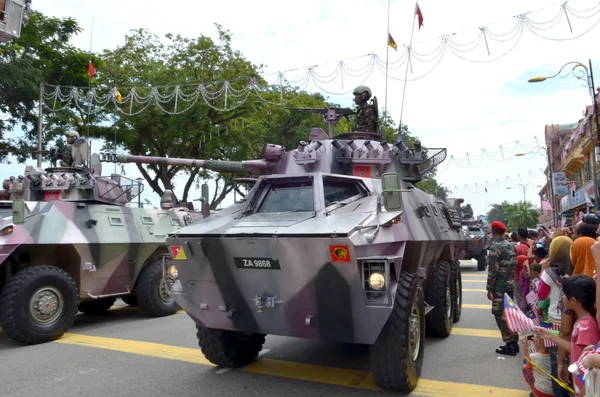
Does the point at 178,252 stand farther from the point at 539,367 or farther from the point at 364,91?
the point at 364,91

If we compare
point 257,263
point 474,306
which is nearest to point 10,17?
point 257,263

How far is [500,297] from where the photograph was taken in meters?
5.90

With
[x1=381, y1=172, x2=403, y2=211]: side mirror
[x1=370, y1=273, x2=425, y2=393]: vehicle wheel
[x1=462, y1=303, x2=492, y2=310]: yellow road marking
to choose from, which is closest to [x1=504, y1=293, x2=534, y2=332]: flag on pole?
[x1=370, y1=273, x2=425, y2=393]: vehicle wheel

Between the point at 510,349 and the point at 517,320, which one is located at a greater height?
the point at 517,320

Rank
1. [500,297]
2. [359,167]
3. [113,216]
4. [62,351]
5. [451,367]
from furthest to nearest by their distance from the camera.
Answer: [113,216] → [359,167] → [62,351] → [500,297] → [451,367]

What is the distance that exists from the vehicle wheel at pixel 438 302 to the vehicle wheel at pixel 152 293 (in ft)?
14.4

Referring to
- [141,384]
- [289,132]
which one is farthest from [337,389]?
[289,132]

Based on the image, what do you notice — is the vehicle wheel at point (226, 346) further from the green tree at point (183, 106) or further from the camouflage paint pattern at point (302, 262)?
the green tree at point (183, 106)

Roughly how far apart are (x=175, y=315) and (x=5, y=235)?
323 cm

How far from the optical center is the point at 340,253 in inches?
161

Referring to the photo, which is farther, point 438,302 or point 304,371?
point 438,302

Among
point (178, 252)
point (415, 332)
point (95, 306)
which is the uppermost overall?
point (178, 252)

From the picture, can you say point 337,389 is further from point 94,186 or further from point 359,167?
point 94,186

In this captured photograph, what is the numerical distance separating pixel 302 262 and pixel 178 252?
127cm
